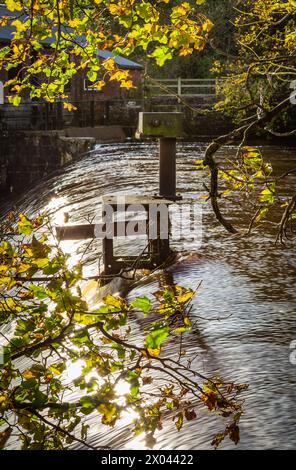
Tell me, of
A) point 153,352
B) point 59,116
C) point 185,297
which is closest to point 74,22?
point 185,297

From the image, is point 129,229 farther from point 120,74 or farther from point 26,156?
point 26,156

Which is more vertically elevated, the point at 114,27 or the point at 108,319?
the point at 114,27

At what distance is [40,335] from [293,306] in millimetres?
4092

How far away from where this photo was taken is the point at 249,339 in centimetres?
638

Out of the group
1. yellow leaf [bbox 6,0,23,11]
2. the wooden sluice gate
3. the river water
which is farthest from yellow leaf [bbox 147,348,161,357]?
the wooden sluice gate

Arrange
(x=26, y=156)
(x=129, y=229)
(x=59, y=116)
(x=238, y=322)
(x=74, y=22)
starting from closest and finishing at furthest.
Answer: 1. (x=74, y=22)
2. (x=238, y=322)
3. (x=129, y=229)
4. (x=26, y=156)
5. (x=59, y=116)

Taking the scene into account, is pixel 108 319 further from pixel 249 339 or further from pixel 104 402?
pixel 249 339

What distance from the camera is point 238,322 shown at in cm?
684

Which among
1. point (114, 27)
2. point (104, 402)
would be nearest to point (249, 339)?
point (104, 402)

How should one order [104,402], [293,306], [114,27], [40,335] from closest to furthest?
[104,402] < [40,335] < [293,306] < [114,27]

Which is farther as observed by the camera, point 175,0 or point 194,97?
point 175,0

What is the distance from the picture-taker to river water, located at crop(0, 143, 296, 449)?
4.86 metres
